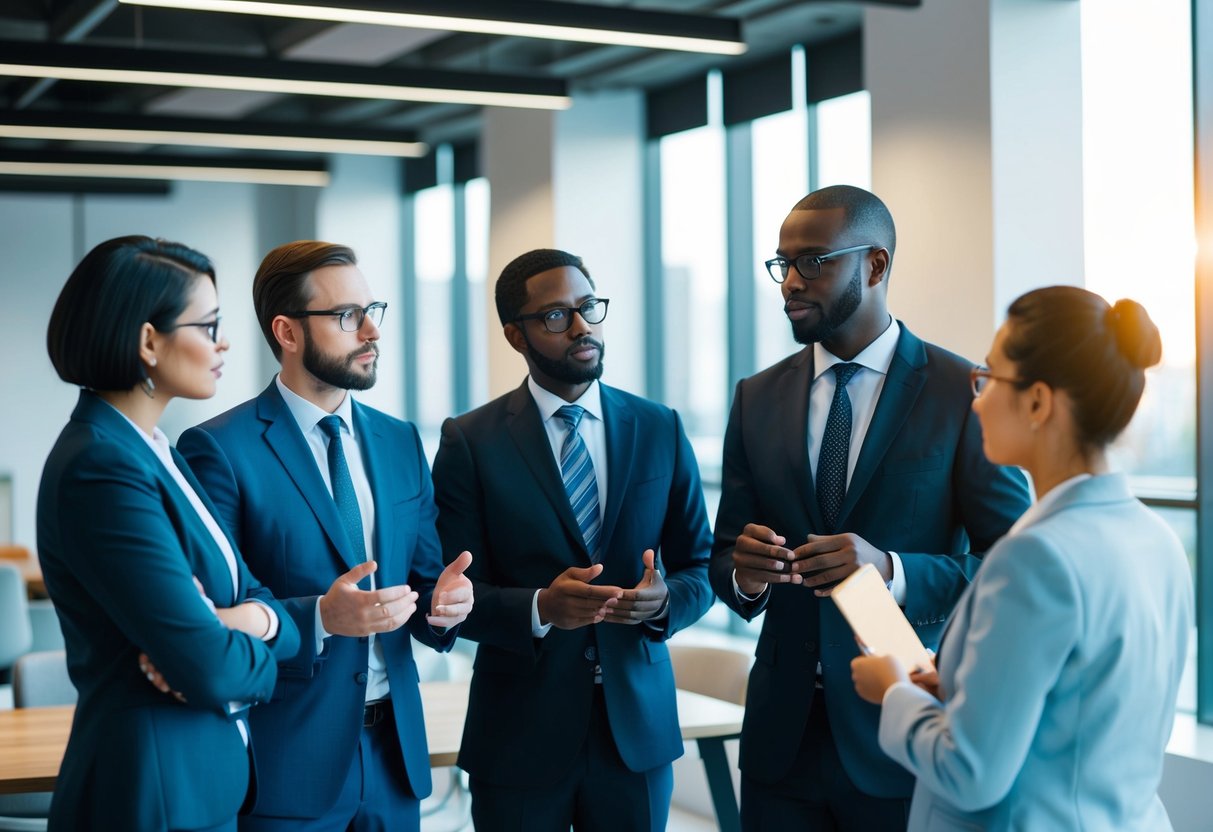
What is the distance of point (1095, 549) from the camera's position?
1.66m

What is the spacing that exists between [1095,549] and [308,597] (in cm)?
147

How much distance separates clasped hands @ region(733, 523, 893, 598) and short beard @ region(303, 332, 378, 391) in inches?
34.8

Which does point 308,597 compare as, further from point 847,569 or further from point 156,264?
point 847,569

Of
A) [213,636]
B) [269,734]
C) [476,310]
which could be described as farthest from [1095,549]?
[476,310]

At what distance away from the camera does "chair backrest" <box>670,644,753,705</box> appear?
4125mm

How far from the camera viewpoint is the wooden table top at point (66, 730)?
320cm

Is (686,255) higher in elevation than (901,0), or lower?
lower

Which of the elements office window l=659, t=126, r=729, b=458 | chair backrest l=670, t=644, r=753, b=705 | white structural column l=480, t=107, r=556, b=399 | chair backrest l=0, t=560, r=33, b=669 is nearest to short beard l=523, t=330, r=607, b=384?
chair backrest l=670, t=644, r=753, b=705

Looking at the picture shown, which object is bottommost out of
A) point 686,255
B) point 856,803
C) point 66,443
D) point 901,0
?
point 856,803

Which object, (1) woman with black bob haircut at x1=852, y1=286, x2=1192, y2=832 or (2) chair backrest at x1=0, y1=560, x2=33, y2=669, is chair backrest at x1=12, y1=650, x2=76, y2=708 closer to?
(2) chair backrest at x1=0, y1=560, x2=33, y2=669

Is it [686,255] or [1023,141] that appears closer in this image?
[1023,141]

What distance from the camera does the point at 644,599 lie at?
2.58m

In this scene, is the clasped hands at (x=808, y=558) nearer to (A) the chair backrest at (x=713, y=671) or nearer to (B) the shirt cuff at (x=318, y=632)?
(B) the shirt cuff at (x=318, y=632)

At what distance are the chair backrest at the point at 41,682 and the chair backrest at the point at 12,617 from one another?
2.06 metres
